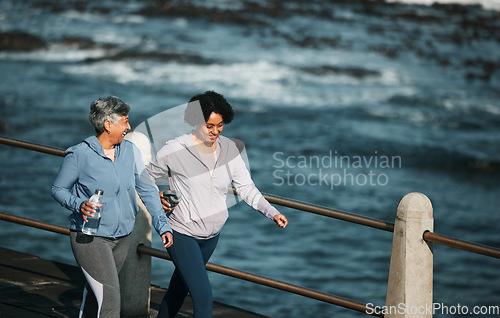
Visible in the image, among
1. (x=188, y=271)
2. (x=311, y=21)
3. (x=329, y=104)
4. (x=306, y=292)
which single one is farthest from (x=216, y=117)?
(x=311, y=21)

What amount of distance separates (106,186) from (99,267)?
50 centimetres

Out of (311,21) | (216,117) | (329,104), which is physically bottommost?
(216,117)

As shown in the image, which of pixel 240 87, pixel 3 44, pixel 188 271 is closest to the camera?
pixel 188 271

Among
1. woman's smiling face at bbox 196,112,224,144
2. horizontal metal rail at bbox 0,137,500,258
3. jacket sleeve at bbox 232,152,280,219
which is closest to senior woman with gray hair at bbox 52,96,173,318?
woman's smiling face at bbox 196,112,224,144

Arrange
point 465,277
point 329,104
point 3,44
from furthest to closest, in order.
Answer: point 3,44, point 329,104, point 465,277

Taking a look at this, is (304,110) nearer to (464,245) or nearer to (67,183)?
(464,245)

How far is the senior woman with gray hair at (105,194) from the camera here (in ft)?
14.8

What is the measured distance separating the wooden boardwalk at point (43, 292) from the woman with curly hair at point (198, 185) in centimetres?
143

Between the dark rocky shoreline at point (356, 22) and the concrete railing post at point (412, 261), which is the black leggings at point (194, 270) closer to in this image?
the concrete railing post at point (412, 261)

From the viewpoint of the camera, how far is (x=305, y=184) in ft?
77.3

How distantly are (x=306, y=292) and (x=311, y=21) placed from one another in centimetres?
5045

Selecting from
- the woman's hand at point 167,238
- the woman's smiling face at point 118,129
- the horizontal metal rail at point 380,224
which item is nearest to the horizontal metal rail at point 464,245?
the horizontal metal rail at point 380,224

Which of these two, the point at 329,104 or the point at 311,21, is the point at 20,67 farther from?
the point at 311,21

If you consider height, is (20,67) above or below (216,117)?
above
